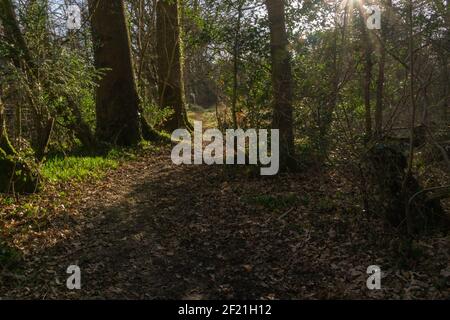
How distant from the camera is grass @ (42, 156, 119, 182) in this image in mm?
Result: 9523

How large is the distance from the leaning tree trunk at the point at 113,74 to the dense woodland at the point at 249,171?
42 millimetres

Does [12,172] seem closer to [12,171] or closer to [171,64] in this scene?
[12,171]

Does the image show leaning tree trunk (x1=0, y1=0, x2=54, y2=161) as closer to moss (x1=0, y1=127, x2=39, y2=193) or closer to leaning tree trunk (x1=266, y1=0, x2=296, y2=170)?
moss (x1=0, y1=127, x2=39, y2=193)

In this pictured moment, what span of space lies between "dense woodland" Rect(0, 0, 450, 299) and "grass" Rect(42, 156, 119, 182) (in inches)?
2.0

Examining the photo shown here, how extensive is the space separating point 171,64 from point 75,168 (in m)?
8.55

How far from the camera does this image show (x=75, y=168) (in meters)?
10.3

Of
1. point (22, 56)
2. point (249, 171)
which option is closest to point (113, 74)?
point (22, 56)

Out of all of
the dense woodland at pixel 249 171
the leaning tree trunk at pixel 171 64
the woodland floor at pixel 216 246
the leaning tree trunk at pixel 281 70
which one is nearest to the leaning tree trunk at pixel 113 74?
the dense woodland at pixel 249 171

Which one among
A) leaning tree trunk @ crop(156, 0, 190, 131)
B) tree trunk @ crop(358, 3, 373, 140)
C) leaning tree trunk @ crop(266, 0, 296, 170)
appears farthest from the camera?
leaning tree trunk @ crop(156, 0, 190, 131)

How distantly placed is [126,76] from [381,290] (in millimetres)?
10443

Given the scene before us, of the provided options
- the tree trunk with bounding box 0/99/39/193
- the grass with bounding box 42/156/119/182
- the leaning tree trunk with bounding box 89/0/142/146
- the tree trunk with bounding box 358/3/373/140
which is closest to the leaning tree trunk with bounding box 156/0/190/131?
the leaning tree trunk with bounding box 89/0/142/146

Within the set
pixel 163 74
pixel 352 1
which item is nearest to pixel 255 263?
pixel 352 1

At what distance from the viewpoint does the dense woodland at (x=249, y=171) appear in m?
5.86

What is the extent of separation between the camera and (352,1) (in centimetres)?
914
